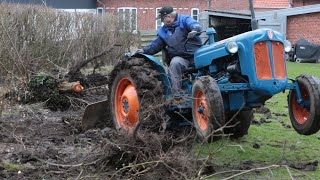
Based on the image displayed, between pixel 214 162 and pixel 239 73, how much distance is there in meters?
1.11

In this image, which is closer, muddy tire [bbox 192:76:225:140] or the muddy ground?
the muddy ground

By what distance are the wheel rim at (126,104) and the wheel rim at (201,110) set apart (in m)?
1.01

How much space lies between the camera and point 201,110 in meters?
6.98

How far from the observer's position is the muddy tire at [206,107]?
665cm

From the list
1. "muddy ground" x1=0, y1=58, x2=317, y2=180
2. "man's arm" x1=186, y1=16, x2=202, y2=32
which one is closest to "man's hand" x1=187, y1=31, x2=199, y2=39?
"man's arm" x1=186, y1=16, x2=202, y2=32

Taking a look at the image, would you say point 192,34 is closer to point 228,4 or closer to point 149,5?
point 149,5

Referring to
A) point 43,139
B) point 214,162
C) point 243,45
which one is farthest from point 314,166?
point 43,139

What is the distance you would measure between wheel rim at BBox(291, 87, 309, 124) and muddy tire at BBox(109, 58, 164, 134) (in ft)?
5.36

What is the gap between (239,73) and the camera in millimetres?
7309

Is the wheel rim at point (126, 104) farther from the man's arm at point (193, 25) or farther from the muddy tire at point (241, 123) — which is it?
the muddy tire at point (241, 123)

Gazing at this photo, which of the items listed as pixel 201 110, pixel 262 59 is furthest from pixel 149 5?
pixel 201 110

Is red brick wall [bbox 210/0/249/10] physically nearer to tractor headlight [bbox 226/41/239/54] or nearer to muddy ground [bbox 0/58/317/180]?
muddy ground [bbox 0/58/317/180]

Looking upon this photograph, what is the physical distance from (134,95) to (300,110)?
86.4 inches

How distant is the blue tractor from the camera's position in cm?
689
